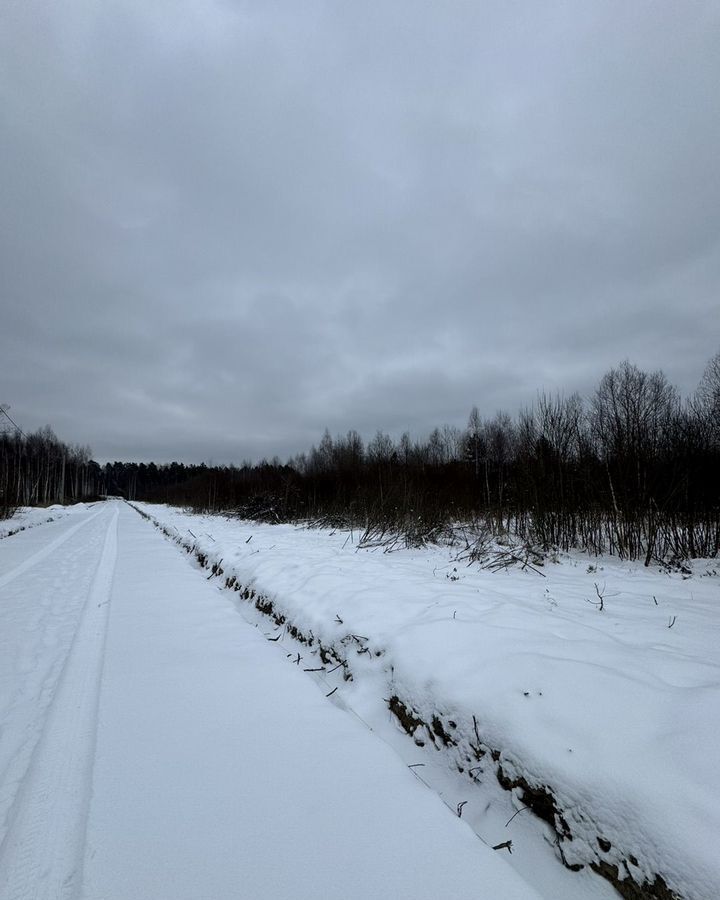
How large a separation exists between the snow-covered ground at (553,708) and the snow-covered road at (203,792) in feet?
0.79

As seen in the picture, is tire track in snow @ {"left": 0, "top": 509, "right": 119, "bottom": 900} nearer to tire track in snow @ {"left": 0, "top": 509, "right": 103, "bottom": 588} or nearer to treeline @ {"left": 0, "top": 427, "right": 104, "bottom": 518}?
tire track in snow @ {"left": 0, "top": 509, "right": 103, "bottom": 588}

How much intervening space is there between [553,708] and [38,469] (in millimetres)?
63801

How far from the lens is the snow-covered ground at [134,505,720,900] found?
151 cm

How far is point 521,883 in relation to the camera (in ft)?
5.02

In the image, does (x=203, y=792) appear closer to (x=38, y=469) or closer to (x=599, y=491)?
(x=599, y=491)

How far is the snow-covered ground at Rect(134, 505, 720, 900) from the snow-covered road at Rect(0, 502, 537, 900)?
0.24 m

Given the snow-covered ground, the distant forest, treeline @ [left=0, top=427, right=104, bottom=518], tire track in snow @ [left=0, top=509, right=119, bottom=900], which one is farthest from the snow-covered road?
treeline @ [left=0, top=427, right=104, bottom=518]

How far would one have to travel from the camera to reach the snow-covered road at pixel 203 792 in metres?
1.51

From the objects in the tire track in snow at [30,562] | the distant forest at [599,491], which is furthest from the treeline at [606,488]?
the tire track in snow at [30,562]

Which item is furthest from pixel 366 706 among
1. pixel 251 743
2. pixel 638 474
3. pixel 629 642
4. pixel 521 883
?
pixel 638 474

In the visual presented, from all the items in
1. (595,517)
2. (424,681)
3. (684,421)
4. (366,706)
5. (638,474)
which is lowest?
(366,706)

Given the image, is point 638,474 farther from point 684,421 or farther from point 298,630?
point 298,630

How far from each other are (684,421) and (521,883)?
10.6 m

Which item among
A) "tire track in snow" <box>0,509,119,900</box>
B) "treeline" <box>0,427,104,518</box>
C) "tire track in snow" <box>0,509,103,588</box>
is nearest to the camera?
"tire track in snow" <box>0,509,119,900</box>
